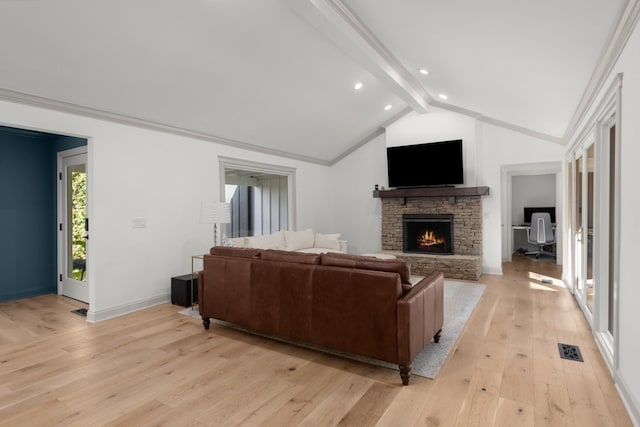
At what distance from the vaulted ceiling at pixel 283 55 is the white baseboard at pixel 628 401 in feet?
7.45

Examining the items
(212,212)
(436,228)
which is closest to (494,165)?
(436,228)

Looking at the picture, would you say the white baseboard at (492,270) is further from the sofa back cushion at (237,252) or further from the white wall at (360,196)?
the sofa back cushion at (237,252)

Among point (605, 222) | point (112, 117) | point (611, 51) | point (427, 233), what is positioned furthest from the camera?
point (427, 233)

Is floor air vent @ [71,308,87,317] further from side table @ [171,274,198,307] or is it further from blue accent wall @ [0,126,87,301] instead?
blue accent wall @ [0,126,87,301]

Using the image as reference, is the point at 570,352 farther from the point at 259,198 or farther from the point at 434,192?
the point at 259,198

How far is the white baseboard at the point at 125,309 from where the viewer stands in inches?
159

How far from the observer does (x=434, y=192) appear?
668 cm

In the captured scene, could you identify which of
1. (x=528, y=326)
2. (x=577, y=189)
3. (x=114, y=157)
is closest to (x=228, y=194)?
(x=114, y=157)

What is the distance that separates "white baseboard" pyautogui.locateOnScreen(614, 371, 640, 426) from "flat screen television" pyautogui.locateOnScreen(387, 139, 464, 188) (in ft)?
14.8

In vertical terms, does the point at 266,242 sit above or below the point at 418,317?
above

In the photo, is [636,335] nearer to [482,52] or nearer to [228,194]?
[482,52]

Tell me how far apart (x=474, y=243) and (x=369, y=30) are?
14.3ft

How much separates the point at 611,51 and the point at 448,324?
2.79 meters

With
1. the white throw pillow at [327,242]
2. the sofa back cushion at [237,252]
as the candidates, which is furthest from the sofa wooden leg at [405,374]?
the white throw pillow at [327,242]
